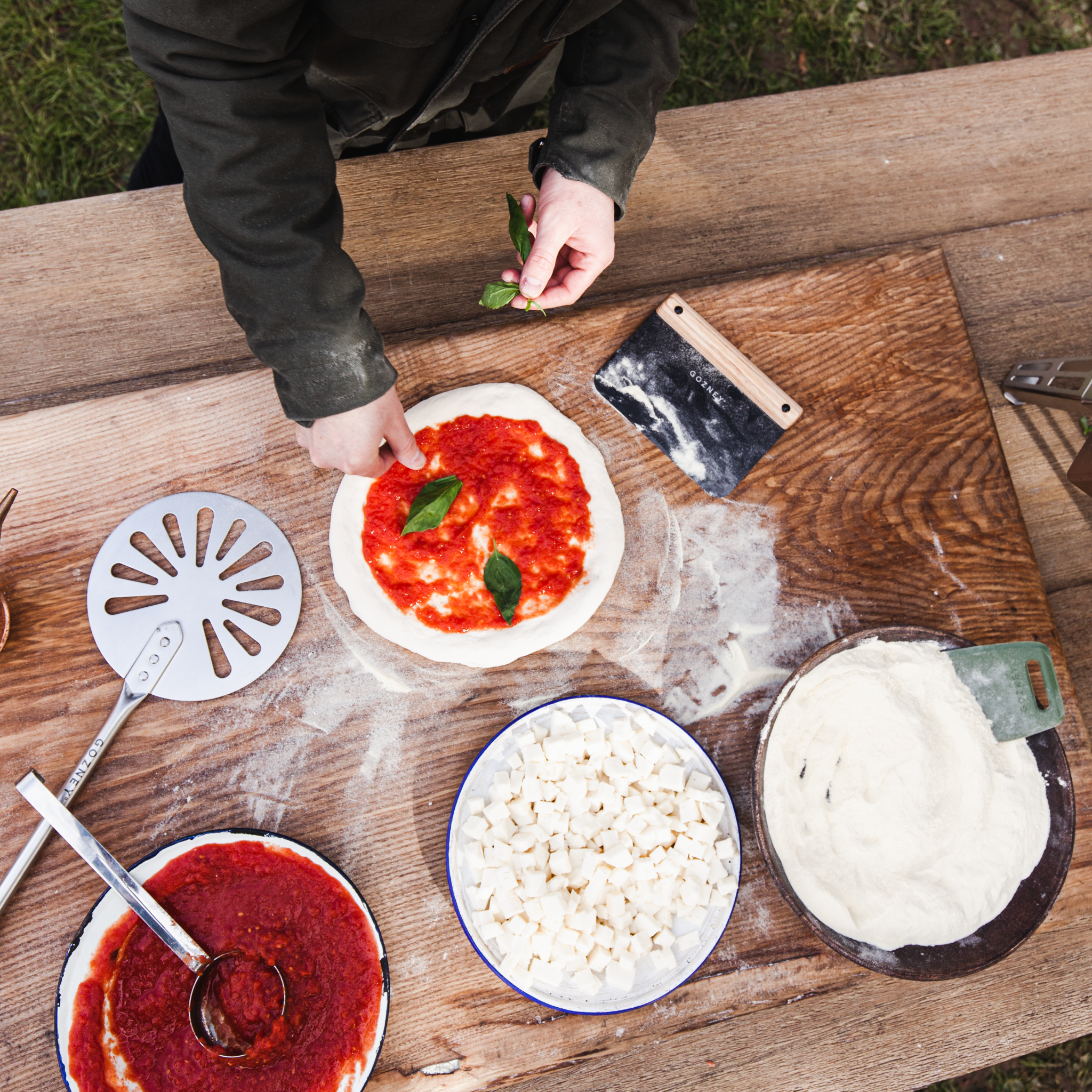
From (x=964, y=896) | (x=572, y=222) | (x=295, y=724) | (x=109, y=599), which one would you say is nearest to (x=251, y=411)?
(x=109, y=599)

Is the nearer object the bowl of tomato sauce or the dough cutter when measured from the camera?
the bowl of tomato sauce

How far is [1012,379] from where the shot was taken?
82.9 inches

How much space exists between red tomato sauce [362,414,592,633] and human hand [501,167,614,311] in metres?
0.36

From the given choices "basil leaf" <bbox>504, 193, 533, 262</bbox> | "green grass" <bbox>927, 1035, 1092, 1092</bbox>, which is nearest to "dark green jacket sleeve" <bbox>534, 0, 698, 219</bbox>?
"basil leaf" <bbox>504, 193, 533, 262</bbox>

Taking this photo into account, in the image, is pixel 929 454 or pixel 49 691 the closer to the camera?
pixel 49 691

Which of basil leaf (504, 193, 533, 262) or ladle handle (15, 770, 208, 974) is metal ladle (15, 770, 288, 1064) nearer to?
ladle handle (15, 770, 208, 974)

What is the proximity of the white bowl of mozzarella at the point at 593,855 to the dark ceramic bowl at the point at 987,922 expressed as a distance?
14 cm

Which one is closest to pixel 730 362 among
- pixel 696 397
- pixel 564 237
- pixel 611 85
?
pixel 696 397

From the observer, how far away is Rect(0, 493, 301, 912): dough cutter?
175 centimetres

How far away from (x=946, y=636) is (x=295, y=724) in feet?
5.10

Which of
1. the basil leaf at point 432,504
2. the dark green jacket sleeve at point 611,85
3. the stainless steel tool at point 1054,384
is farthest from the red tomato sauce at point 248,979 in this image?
the stainless steel tool at point 1054,384

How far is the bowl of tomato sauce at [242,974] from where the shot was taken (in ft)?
5.28

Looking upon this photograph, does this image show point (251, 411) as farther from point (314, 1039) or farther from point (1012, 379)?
point (1012, 379)

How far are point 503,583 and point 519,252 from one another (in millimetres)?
764
